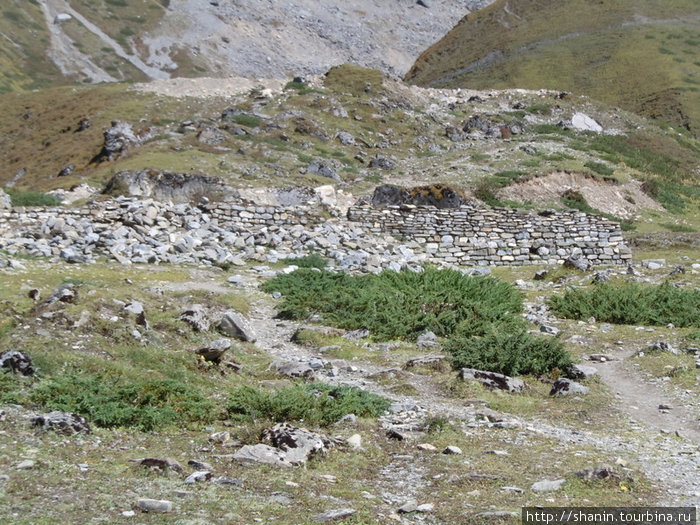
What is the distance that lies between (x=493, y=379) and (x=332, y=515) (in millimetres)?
4788

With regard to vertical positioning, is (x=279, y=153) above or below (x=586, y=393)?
above

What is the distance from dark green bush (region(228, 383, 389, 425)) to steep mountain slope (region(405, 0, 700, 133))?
49520mm

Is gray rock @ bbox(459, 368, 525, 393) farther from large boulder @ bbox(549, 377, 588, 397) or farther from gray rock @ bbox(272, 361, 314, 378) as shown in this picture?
gray rock @ bbox(272, 361, 314, 378)

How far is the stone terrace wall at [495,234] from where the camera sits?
20.4 metres

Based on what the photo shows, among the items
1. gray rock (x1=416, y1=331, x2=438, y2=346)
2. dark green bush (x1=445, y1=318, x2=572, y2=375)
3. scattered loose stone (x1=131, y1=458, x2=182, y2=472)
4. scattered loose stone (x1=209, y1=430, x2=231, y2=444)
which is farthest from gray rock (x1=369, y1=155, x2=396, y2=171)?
scattered loose stone (x1=131, y1=458, x2=182, y2=472)

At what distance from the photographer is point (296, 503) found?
5.48 metres

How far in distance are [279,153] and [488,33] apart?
6309 centimetres

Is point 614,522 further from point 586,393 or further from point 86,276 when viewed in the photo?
point 86,276

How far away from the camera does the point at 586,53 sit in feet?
223

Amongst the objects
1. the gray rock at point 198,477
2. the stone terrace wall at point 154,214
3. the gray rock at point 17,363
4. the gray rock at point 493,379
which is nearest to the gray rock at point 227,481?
the gray rock at point 198,477

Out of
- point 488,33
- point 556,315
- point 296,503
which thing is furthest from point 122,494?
point 488,33

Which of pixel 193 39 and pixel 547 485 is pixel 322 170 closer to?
pixel 547 485

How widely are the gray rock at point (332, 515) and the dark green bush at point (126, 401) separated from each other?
2577 mm

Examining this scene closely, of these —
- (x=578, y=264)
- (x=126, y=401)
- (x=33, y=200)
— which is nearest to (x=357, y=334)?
(x=126, y=401)
